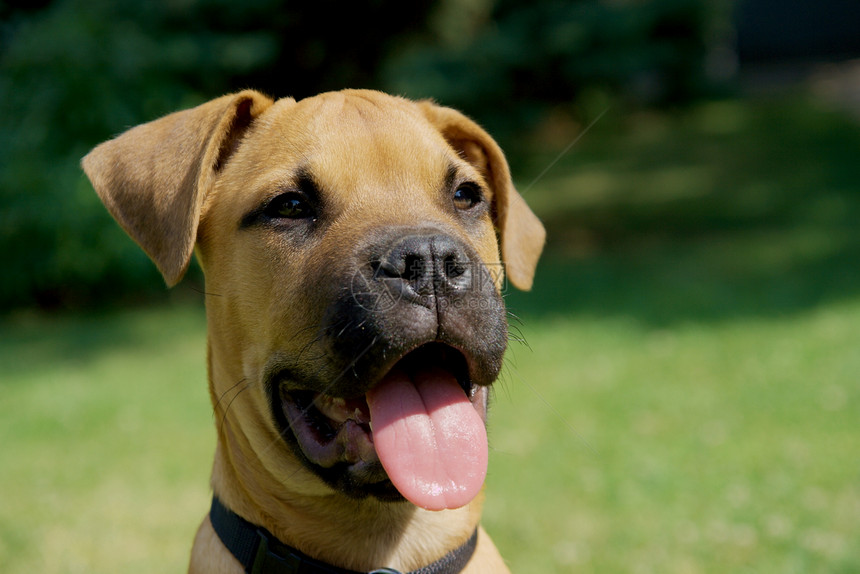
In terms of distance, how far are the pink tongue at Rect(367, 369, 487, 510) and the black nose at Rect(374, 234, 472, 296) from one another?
41 centimetres

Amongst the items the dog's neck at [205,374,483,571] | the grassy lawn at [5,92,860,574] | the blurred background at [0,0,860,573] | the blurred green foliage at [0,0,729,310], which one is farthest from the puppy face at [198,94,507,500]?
the blurred green foliage at [0,0,729,310]

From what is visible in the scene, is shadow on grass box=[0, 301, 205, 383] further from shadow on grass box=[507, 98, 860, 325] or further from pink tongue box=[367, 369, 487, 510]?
pink tongue box=[367, 369, 487, 510]

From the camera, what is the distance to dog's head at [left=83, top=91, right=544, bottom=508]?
280cm

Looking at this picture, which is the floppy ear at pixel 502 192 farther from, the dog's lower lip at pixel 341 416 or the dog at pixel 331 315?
the dog's lower lip at pixel 341 416

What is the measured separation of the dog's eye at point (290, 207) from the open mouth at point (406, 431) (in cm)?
70

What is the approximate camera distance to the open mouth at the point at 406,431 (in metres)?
2.79

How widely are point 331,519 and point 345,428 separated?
0.44 meters

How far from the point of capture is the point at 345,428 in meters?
2.99

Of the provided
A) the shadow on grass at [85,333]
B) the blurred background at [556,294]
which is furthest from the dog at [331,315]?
the shadow on grass at [85,333]

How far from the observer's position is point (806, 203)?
1755cm

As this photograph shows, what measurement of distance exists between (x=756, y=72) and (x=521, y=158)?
1835 centimetres

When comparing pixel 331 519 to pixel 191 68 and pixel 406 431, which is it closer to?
pixel 406 431

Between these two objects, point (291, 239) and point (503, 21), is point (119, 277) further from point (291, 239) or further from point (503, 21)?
point (291, 239)

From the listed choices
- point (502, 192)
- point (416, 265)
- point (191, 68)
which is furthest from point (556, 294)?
point (416, 265)
